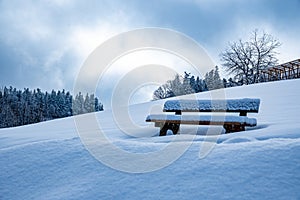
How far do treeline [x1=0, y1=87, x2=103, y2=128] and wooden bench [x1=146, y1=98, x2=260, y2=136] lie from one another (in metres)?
50.2

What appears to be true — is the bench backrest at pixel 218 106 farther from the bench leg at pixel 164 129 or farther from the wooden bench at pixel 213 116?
the bench leg at pixel 164 129

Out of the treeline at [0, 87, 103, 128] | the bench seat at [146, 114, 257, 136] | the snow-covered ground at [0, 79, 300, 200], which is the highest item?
the treeline at [0, 87, 103, 128]

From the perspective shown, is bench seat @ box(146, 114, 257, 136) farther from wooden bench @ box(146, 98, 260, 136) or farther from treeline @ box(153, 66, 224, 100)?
treeline @ box(153, 66, 224, 100)

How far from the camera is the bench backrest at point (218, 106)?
5.30 m

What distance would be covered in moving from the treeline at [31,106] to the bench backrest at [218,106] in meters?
50.2

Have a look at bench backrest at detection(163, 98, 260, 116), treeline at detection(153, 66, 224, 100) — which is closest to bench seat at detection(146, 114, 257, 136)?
bench backrest at detection(163, 98, 260, 116)

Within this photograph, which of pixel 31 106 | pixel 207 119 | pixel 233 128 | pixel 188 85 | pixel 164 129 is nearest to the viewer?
pixel 233 128

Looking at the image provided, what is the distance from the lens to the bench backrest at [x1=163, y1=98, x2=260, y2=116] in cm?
530

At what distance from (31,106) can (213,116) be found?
195 ft

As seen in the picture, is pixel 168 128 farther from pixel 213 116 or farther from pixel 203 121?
pixel 213 116

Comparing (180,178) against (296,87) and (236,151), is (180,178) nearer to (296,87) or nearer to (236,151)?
(236,151)

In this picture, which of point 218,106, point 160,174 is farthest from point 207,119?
point 160,174

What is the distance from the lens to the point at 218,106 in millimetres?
5562

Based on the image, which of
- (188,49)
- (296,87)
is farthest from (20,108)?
(188,49)
